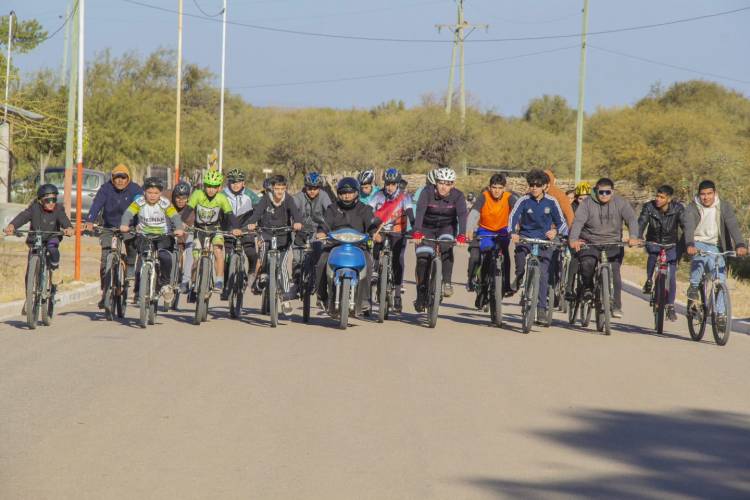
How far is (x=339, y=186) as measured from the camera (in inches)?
630

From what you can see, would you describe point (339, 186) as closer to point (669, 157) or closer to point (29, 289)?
point (29, 289)

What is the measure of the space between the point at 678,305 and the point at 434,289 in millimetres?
6875

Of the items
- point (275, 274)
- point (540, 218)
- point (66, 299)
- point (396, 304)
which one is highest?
point (540, 218)

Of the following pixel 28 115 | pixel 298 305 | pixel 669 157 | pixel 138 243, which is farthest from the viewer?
pixel 669 157

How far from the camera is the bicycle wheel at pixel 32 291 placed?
567 inches

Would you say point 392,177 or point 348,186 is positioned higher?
point 392,177

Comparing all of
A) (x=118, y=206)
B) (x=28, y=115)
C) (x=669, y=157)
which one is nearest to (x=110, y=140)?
(x=28, y=115)

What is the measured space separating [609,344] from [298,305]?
6681 millimetres

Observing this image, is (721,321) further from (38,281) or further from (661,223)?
(38,281)

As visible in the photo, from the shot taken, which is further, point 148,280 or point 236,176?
point 236,176

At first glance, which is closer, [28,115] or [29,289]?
[29,289]

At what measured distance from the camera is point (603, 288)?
1575cm

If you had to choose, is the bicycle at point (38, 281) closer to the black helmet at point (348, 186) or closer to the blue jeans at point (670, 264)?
the black helmet at point (348, 186)

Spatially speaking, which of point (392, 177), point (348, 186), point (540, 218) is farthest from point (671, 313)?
point (348, 186)
